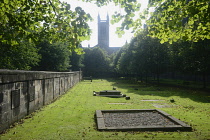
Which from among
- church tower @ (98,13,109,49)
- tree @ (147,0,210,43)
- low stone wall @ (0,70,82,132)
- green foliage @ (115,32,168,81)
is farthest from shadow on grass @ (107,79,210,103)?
church tower @ (98,13,109,49)

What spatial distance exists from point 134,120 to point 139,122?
373 mm

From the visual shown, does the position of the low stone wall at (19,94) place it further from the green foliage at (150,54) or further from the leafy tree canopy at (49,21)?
the green foliage at (150,54)

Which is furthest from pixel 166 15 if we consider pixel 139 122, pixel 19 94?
pixel 19 94

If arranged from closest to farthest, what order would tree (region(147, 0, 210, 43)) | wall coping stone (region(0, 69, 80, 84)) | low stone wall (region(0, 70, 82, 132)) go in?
wall coping stone (region(0, 69, 80, 84)), low stone wall (region(0, 70, 82, 132)), tree (region(147, 0, 210, 43))

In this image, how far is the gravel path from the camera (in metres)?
8.00

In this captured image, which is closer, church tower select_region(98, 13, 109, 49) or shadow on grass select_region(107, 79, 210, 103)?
shadow on grass select_region(107, 79, 210, 103)

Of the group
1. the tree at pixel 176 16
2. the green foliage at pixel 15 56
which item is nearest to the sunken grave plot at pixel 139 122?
the tree at pixel 176 16

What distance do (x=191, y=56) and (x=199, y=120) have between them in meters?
16.9

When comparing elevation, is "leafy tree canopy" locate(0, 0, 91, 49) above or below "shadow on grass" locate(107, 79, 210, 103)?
above

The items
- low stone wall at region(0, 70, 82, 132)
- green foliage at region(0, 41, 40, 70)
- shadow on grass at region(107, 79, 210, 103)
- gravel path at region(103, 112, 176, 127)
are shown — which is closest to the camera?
low stone wall at region(0, 70, 82, 132)

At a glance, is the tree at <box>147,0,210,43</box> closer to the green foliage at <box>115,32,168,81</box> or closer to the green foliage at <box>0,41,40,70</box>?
the green foliage at <box>0,41,40,70</box>

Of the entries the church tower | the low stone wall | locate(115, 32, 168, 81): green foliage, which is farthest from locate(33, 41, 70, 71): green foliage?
the church tower

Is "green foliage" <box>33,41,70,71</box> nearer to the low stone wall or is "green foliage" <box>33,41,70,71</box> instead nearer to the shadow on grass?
the shadow on grass

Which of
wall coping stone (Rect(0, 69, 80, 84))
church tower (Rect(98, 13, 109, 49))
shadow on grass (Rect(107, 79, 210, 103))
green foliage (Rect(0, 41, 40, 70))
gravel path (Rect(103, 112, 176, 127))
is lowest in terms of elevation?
shadow on grass (Rect(107, 79, 210, 103))
